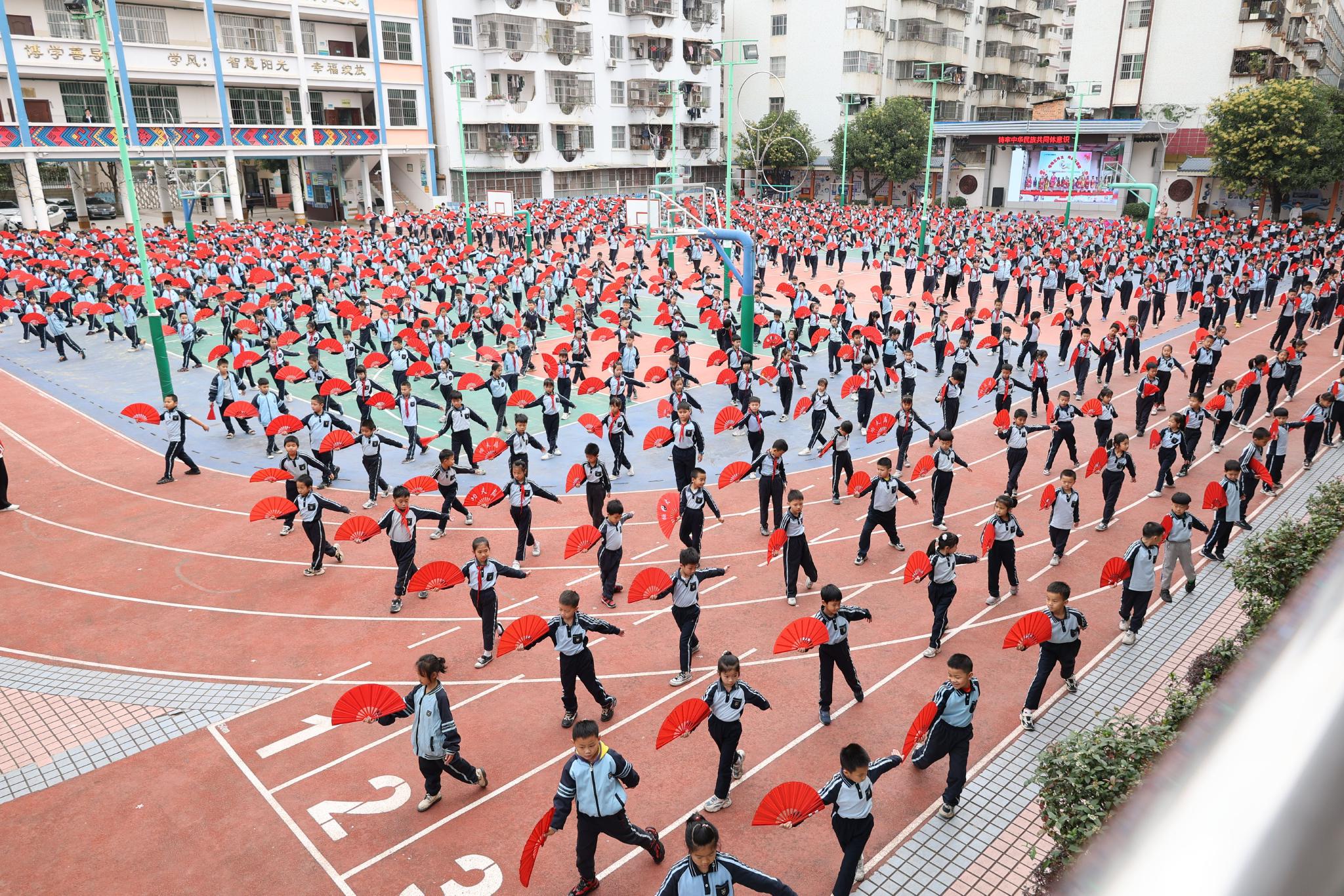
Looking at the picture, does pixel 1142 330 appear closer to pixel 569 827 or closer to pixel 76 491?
pixel 569 827

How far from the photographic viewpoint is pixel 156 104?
144 ft

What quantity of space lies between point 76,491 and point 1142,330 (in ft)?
83.3

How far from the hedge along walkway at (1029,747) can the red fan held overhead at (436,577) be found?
5.03 meters

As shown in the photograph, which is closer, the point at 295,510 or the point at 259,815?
the point at 259,815

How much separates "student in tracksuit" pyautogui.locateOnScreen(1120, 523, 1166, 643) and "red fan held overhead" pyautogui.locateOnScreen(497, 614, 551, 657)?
6.10 m

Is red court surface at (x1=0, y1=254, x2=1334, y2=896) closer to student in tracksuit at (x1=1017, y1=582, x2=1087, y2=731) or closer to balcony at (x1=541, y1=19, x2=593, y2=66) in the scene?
student in tracksuit at (x1=1017, y1=582, x2=1087, y2=731)

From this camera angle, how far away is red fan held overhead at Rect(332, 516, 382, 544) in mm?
11164

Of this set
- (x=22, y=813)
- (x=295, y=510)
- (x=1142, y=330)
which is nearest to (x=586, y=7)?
(x=1142, y=330)

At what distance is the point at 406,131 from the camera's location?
52.0 metres

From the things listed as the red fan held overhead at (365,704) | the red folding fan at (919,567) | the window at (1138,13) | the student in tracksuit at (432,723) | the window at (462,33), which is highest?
the window at (1138,13)

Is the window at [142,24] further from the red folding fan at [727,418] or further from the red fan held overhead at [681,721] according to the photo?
the red fan held overhead at [681,721]

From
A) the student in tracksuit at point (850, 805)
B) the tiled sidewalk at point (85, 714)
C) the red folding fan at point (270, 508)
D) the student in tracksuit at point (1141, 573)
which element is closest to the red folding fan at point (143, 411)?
the red folding fan at point (270, 508)

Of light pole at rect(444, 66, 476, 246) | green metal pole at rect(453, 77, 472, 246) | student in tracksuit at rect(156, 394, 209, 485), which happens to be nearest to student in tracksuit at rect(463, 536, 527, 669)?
student in tracksuit at rect(156, 394, 209, 485)

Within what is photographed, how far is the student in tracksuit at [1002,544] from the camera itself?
10375 mm
